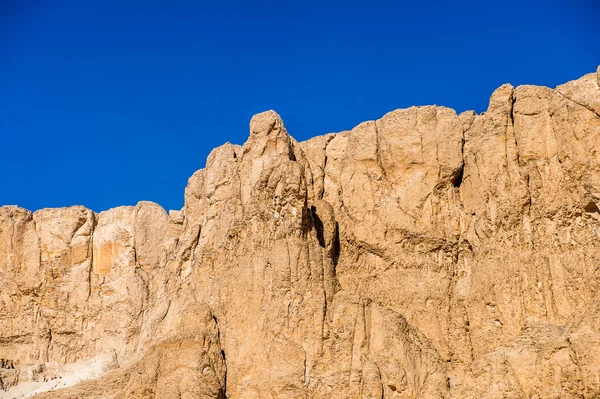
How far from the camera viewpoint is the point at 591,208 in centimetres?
3747

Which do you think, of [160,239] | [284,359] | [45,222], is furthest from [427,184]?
[45,222]

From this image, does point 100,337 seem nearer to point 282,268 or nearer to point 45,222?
point 45,222

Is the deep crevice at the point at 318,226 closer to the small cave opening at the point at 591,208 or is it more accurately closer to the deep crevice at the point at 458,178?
the deep crevice at the point at 458,178

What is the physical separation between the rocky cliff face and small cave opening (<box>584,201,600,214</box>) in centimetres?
4

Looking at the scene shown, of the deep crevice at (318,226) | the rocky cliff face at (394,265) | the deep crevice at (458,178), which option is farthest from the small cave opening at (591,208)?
the deep crevice at (318,226)

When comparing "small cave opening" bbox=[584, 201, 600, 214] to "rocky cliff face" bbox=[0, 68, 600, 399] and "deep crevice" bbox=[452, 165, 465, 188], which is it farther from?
"deep crevice" bbox=[452, 165, 465, 188]

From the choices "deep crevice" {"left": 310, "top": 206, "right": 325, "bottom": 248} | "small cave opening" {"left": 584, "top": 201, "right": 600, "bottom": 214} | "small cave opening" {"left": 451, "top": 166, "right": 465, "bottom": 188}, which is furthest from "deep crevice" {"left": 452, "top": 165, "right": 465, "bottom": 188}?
"small cave opening" {"left": 584, "top": 201, "right": 600, "bottom": 214}

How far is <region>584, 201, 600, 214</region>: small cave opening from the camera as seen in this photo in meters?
37.3

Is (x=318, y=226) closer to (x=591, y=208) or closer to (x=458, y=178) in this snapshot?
(x=458, y=178)

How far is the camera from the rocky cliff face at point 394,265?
36.6 m

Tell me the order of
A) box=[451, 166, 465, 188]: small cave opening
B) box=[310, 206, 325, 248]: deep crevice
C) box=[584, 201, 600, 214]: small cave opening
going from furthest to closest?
box=[451, 166, 465, 188]: small cave opening, box=[310, 206, 325, 248]: deep crevice, box=[584, 201, 600, 214]: small cave opening

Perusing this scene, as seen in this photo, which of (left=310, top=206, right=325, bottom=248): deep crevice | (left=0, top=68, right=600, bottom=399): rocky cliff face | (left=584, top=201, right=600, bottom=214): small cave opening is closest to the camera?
(left=0, top=68, right=600, bottom=399): rocky cliff face

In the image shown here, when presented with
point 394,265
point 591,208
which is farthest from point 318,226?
point 591,208

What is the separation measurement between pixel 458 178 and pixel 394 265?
3.62 meters
